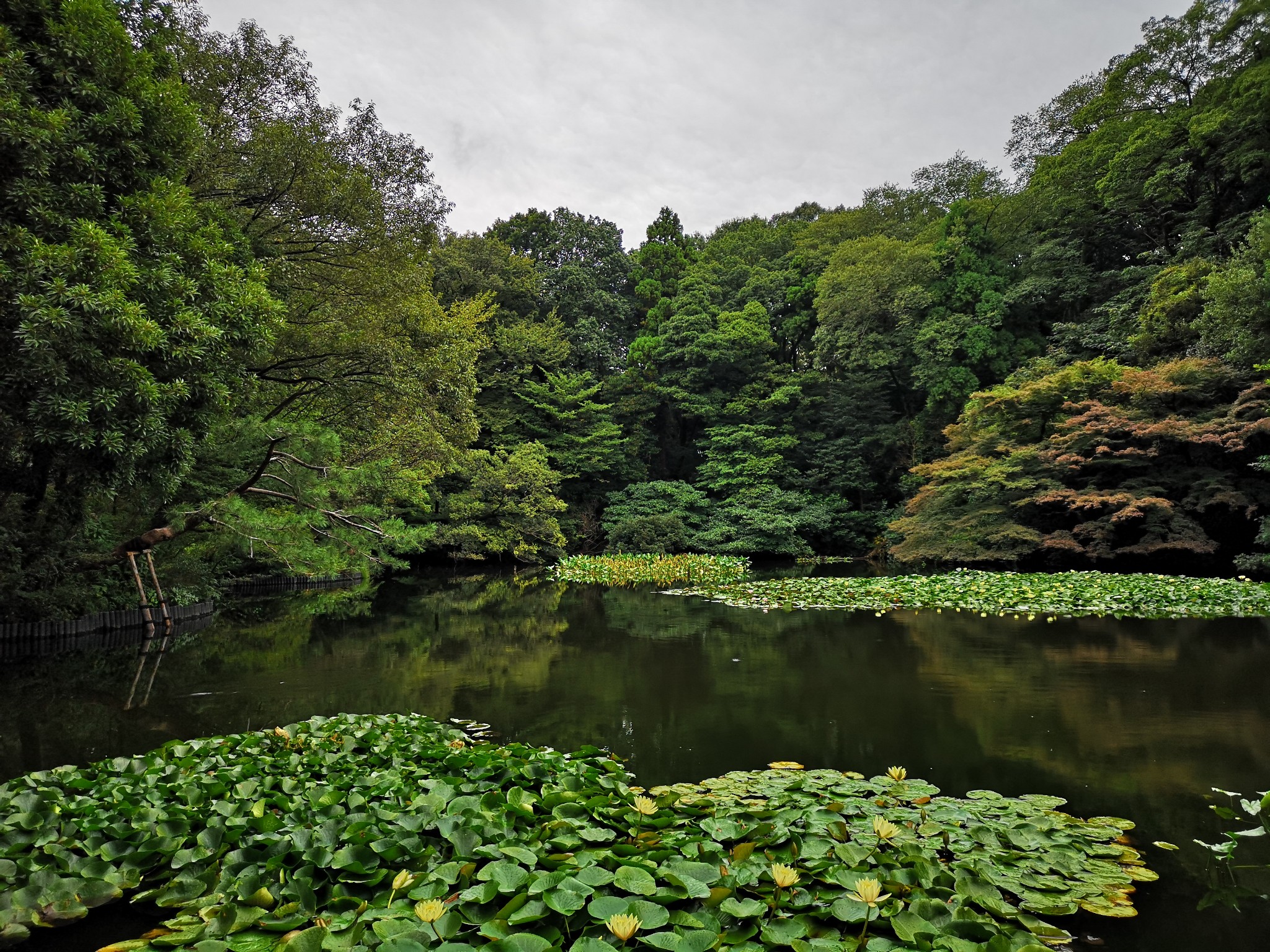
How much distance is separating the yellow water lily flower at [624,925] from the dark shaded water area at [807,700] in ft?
4.38

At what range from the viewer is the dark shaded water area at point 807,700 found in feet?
9.09

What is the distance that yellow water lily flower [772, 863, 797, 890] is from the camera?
1.71 metres

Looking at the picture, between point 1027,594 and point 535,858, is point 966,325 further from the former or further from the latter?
point 535,858

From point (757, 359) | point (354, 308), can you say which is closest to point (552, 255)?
point (757, 359)

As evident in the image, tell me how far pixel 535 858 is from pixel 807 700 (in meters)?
2.87

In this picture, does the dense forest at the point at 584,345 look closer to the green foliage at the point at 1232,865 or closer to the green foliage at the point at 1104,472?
the green foliage at the point at 1104,472

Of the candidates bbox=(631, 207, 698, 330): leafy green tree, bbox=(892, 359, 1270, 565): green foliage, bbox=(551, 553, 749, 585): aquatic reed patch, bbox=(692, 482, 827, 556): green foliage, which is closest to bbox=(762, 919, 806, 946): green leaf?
bbox=(892, 359, 1270, 565): green foliage

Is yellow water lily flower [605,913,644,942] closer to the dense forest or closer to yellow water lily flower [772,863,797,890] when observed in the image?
yellow water lily flower [772,863,797,890]

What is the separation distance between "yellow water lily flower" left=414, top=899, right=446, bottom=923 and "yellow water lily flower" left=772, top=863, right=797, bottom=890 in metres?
0.83

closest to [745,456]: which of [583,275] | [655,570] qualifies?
[655,570]

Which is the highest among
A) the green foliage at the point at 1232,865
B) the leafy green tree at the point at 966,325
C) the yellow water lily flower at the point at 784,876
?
the leafy green tree at the point at 966,325

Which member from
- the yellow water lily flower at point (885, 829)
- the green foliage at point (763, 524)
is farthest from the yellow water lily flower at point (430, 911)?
the green foliage at point (763, 524)

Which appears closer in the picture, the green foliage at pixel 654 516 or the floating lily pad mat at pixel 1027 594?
the floating lily pad mat at pixel 1027 594

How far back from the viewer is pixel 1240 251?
31.7 feet
